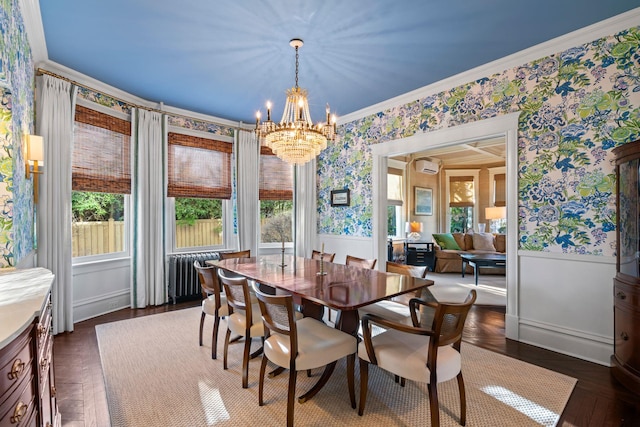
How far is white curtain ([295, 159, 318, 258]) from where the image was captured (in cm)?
557

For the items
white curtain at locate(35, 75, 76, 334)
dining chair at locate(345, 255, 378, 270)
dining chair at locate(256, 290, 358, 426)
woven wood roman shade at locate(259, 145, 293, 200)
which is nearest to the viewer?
dining chair at locate(256, 290, 358, 426)

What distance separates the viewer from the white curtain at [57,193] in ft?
10.6

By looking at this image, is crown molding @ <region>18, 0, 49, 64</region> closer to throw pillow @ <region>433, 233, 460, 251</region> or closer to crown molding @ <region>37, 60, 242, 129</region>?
crown molding @ <region>37, 60, 242, 129</region>

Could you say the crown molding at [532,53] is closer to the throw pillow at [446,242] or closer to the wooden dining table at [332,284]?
the wooden dining table at [332,284]

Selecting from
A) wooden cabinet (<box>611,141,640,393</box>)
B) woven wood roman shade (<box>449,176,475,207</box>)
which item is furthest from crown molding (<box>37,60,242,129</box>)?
woven wood roman shade (<box>449,176,475,207</box>)

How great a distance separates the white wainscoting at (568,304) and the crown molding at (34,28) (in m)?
4.71

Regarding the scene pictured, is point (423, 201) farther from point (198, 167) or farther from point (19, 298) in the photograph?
point (19, 298)

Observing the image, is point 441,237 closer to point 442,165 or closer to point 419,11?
point 442,165

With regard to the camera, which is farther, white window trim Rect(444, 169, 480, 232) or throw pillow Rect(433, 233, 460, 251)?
white window trim Rect(444, 169, 480, 232)

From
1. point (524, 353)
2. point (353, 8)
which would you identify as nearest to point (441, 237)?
point (524, 353)

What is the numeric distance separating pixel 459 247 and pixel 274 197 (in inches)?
183

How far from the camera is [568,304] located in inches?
114

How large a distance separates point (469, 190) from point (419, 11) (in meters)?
7.26

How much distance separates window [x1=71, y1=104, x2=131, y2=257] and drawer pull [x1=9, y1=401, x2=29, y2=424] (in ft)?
10.9
